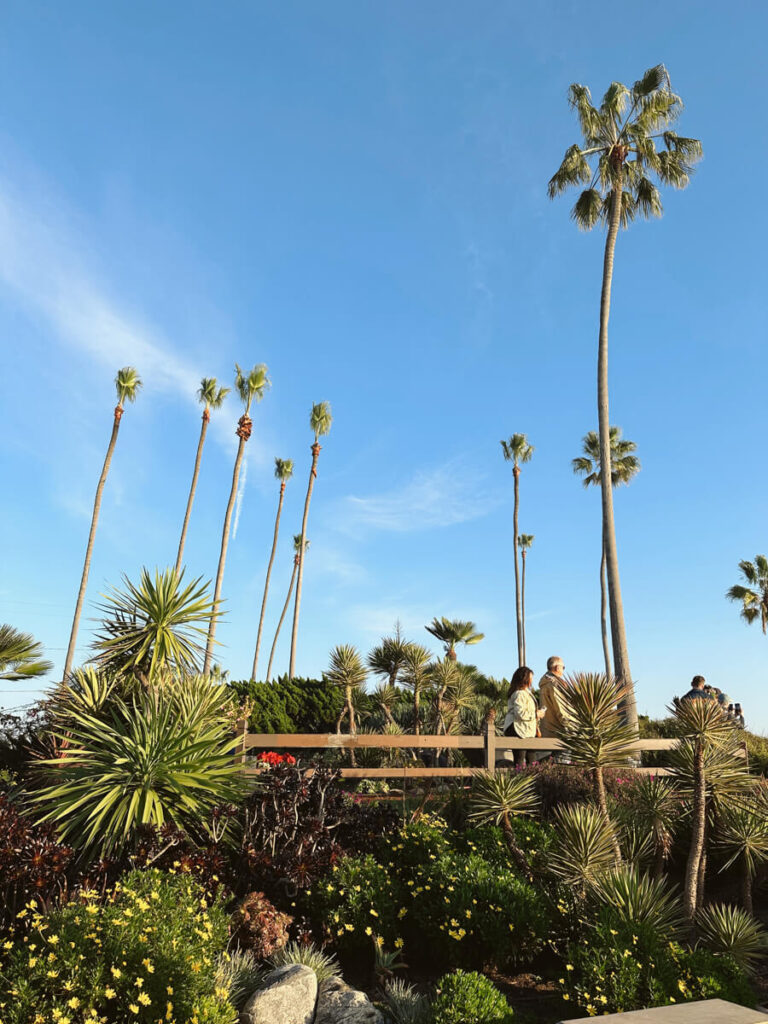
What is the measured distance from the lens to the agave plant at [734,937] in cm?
627

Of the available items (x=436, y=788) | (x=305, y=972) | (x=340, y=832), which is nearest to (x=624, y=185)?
(x=436, y=788)

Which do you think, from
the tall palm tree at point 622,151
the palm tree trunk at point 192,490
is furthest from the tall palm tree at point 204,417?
the tall palm tree at point 622,151

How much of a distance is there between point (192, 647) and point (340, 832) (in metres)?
3.57

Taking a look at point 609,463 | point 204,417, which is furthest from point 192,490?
point 609,463

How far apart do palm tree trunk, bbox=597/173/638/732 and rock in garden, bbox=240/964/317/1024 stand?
13036 millimetres

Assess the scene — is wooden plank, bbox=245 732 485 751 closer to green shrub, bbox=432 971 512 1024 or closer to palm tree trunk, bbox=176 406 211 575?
green shrub, bbox=432 971 512 1024

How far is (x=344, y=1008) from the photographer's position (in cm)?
506

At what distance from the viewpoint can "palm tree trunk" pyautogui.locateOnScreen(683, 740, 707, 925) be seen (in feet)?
22.7

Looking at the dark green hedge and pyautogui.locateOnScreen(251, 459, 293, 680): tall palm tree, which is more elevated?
pyautogui.locateOnScreen(251, 459, 293, 680): tall palm tree

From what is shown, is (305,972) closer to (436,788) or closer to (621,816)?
(621,816)

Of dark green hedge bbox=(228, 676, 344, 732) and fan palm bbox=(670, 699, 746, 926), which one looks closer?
fan palm bbox=(670, 699, 746, 926)

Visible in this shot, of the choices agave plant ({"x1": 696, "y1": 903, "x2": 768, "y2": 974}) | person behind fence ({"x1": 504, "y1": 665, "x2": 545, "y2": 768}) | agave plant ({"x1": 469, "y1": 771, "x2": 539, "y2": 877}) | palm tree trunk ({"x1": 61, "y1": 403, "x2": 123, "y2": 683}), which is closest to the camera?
agave plant ({"x1": 696, "y1": 903, "x2": 768, "y2": 974})

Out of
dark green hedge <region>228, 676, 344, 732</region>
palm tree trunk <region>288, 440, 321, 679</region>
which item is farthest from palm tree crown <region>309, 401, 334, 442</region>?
dark green hedge <region>228, 676, 344, 732</region>

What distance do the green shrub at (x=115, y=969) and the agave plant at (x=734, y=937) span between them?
4266mm
